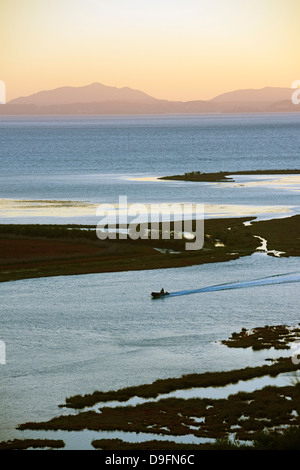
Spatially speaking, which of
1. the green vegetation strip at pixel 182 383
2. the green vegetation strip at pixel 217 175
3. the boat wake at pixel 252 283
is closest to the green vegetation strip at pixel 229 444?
the green vegetation strip at pixel 182 383

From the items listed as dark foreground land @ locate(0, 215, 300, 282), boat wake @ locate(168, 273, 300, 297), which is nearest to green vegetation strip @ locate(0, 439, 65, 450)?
boat wake @ locate(168, 273, 300, 297)

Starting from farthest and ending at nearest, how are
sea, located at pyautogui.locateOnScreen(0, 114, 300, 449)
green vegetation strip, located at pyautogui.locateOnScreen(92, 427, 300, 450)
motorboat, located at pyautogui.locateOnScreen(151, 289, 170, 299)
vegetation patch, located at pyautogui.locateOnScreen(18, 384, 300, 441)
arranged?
motorboat, located at pyautogui.locateOnScreen(151, 289, 170, 299) → sea, located at pyautogui.locateOnScreen(0, 114, 300, 449) → vegetation patch, located at pyautogui.locateOnScreen(18, 384, 300, 441) → green vegetation strip, located at pyautogui.locateOnScreen(92, 427, 300, 450)

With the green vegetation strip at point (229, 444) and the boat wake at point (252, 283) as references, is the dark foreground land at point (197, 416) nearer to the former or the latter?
the green vegetation strip at point (229, 444)

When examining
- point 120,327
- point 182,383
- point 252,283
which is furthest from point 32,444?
point 252,283

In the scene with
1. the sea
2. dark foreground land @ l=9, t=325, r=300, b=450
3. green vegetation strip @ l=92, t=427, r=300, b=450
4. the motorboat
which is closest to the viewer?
green vegetation strip @ l=92, t=427, r=300, b=450

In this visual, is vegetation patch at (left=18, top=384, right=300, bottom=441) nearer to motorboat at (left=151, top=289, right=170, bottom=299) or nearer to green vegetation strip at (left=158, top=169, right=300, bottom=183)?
motorboat at (left=151, top=289, right=170, bottom=299)

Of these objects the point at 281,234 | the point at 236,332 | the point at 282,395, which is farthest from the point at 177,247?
the point at 282,395

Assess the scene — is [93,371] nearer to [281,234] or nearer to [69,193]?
[281,234]

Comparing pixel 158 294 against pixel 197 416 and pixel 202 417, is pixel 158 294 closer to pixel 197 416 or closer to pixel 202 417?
pixel 197 416
